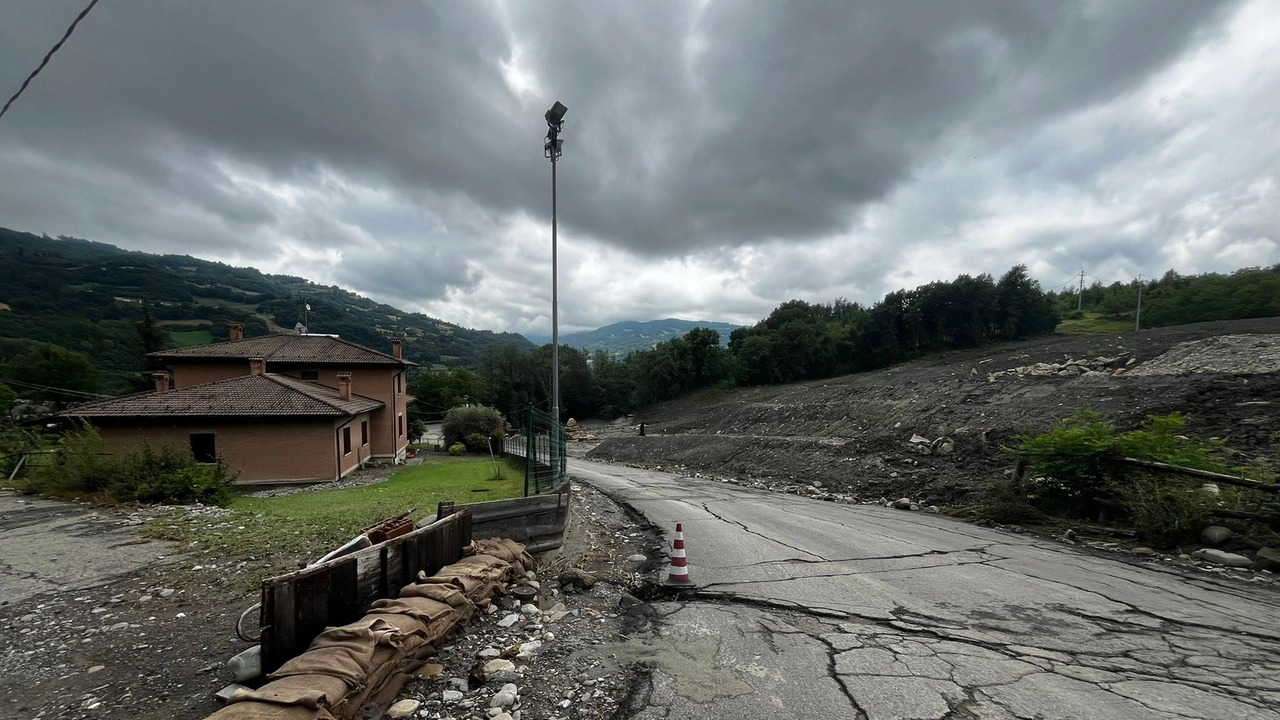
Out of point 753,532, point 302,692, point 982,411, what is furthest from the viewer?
point 982,411

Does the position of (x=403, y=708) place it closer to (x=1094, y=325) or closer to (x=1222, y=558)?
(x=1222, y=558)

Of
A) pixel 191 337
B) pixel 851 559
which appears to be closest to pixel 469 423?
pixel 851 559

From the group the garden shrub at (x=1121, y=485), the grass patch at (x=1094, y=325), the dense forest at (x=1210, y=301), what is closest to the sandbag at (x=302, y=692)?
the garden shrub at (x=1121, y=485)

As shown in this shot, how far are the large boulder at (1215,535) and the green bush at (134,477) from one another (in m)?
19.3

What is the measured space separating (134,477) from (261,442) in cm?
886

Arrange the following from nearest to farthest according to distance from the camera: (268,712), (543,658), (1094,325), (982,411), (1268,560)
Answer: (268,712) → (543,658) → (1268,560) → (982,411) → (1094,325)

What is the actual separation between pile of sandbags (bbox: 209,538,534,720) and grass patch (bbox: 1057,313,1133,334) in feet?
174

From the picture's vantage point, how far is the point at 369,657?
323 cm

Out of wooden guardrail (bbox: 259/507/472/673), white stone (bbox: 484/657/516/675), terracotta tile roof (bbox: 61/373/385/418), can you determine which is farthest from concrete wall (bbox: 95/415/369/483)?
white stone (bbox: 484/657/516/675)

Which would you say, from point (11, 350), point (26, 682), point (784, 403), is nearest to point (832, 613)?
point (26, 682)

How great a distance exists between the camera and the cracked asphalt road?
11.2 feet

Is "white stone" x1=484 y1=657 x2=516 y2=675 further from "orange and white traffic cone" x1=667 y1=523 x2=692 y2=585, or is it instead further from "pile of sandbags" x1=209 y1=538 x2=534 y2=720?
"orange and white traffic cone" x1=667 y1=523 x2=692 y2=585

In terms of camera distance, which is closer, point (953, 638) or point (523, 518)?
point (953, 638)

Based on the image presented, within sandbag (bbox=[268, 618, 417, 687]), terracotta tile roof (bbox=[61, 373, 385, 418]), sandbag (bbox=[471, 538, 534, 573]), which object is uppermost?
terracotta tile roof (bbox=[61, 373, 385, 418])
